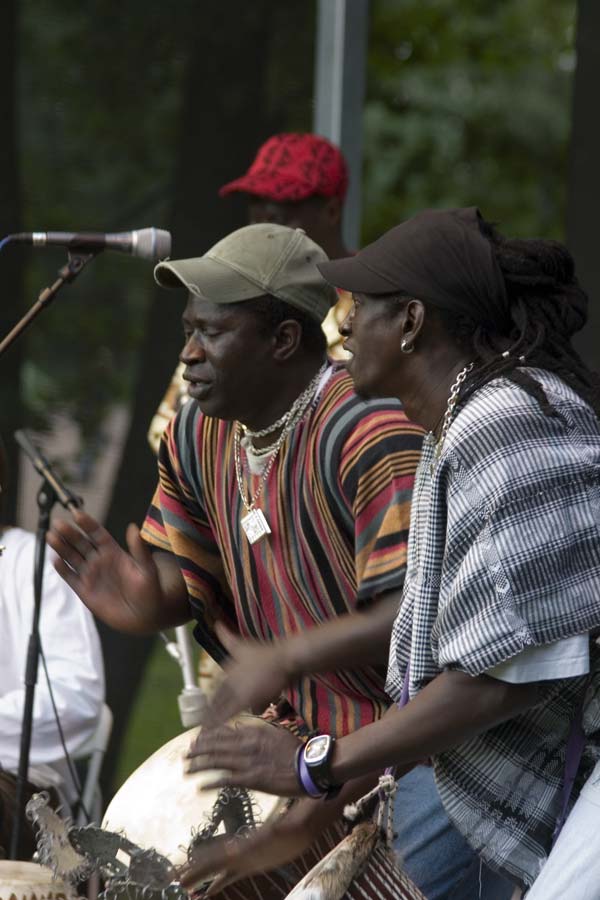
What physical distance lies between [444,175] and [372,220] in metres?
0.92

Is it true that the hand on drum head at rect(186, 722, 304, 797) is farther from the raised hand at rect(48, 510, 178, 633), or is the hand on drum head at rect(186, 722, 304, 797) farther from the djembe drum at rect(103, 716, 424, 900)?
the raised hand at rect(48, 510, 178, 633)

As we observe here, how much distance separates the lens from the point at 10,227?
6.47m

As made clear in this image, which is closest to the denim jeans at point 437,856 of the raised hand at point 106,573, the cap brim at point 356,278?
the raised hand at point 106,573

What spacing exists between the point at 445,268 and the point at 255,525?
35.4 inches

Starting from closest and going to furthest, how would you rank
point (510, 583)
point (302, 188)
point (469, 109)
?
point (510, 583) < point (302, 188) < point (469, 109)

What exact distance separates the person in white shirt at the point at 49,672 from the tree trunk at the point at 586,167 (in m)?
1.97

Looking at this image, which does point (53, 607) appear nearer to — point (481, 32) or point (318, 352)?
point (318, 352)

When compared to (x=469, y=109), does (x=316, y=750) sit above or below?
above

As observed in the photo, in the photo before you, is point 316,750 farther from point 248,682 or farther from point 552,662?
point 552,662

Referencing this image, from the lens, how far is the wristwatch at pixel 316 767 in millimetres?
2580

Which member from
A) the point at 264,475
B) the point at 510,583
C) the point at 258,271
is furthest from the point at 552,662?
the point at 258,271

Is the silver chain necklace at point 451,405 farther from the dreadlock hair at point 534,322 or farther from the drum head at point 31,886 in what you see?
the drum head at point 31,886

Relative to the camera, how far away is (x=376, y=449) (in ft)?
10.6

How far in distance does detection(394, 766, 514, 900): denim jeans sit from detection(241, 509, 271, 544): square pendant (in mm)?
657
